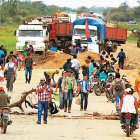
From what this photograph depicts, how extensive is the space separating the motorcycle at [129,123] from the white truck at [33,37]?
84.4ft

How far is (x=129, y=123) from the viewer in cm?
1430

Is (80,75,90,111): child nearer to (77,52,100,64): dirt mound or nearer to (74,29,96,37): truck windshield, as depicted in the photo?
(77,52,100,64): dirt mound

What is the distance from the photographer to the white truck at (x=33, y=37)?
4038cm

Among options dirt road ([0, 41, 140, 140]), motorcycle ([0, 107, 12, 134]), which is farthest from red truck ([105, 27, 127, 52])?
motorcycle ([0, 107, 12, 134])

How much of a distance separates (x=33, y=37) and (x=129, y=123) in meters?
27.2

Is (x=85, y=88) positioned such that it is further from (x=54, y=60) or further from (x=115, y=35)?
(x=115, y=35)

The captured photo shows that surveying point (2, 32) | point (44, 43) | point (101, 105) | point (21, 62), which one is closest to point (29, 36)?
point (44, 43)

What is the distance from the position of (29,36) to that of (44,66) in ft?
9.22

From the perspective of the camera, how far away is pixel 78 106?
860 inches

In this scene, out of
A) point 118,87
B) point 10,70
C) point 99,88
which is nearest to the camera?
point 118,87

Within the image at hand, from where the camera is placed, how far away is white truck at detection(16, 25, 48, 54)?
40.4 m

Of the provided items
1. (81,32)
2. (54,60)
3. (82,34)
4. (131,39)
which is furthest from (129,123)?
(131,39)

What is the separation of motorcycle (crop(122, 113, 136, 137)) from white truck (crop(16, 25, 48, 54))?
84.4 feet

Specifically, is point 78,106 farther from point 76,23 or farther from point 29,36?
point 76,23
